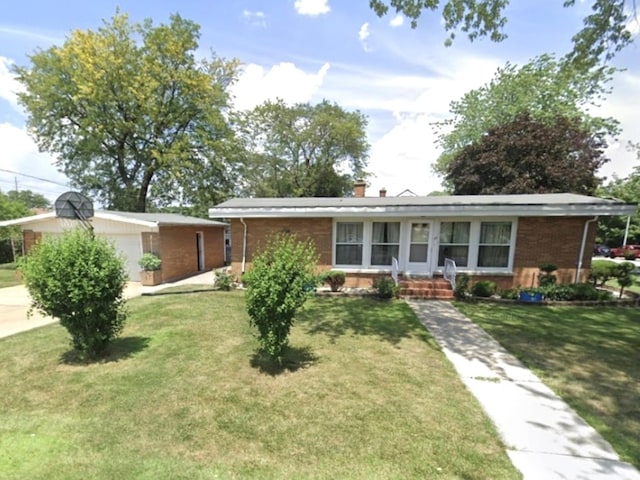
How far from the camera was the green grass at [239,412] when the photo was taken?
104 inches

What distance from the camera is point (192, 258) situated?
49.0 ft

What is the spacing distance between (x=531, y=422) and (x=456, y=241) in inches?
306

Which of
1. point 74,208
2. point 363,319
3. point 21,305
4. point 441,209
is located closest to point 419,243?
point 441,209

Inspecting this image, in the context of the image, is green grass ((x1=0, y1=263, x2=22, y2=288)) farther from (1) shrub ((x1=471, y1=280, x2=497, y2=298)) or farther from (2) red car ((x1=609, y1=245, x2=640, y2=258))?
(2) red car ((x1=609, y1=245, x2=640, y2=258))

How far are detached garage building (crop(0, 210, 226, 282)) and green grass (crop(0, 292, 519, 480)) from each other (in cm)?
679

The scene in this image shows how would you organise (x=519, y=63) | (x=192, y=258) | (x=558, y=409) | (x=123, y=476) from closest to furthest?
(x=123, y=476)
(x=558, y=409)
(x=192, y=258)
(x=519, y=63)

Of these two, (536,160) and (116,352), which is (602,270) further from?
(116,352)

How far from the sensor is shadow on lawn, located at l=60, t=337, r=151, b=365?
4805 mm

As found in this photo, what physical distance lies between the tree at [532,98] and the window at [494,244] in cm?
1644

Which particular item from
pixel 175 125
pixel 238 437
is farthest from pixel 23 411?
pixel 175 125

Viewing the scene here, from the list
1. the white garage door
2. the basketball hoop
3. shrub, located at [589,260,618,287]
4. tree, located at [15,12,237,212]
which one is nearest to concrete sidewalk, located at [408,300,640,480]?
shrub, located at [589,260,618,287]

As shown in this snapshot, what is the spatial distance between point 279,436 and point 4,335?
23.2 ft

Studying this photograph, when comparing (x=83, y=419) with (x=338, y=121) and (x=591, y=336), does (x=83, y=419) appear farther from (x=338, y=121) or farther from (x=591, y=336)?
(x=338, y=121)

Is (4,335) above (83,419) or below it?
below
